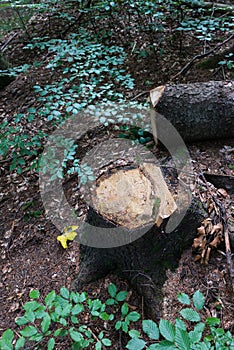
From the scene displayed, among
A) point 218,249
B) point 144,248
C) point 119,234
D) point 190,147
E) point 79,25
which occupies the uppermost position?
point 79,25

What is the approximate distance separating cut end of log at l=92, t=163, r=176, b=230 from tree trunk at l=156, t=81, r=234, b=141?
0.99 metres

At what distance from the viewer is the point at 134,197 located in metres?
1.55

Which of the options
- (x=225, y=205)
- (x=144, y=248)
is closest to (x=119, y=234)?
(x=144, y=248)

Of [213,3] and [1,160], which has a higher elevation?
[213,3]

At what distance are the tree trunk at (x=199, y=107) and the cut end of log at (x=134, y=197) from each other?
992 millimetres

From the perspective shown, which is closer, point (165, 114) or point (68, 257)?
point (68, 257)

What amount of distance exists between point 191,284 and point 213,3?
11.9 feet

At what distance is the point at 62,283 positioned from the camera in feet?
6.49

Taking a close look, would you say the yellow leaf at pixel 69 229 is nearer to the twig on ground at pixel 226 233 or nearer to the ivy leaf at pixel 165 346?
the twig on ground at pixel 226 233

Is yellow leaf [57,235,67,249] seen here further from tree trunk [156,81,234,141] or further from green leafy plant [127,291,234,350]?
tree trunk [156,81,234,141]

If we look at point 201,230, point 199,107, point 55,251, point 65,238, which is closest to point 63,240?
point 65,238

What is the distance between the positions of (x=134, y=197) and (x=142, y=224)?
0.15 metres

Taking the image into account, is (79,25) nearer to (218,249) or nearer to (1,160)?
(1,160)

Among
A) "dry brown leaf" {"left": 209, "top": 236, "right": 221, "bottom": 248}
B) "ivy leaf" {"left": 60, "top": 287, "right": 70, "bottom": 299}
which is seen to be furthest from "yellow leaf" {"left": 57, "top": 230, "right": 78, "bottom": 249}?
"dry brown leaf" {"left": 209, "top": 236, "right": 221, "bottom": 248}
